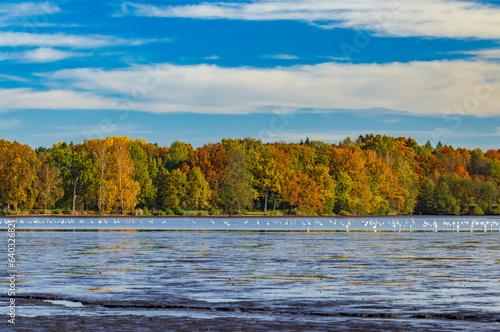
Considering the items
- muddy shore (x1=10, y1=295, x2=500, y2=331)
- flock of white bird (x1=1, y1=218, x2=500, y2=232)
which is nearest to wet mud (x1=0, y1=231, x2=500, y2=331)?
muddy shore (x1=10, y1=295, x2=500, y2=331)

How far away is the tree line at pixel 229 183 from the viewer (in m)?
140

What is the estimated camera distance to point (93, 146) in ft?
479

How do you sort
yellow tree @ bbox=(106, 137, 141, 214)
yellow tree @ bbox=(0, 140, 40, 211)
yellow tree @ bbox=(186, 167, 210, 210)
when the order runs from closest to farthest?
yellow tree @ bbox=(0, 140, 40, 211) < yellow tree @ bbox=(106, 137, 141, 214) < yellow tree @ bbox=(186, 167, 210, 210)

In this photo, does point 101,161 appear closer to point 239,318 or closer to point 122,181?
point 122,181

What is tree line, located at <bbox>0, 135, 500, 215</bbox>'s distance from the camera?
140m

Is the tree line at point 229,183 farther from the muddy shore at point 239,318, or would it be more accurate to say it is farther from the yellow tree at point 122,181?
the muddy shore at point 239,318

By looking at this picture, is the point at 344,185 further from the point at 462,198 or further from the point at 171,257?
the point at 171,257

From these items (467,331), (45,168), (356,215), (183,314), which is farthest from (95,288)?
(356,215)

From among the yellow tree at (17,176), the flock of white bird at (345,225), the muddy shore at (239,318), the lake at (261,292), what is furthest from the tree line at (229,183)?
the muddy shore at (239,318)

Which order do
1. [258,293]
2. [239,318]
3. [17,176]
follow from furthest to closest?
[17,176] → [258,293] → [239,318]

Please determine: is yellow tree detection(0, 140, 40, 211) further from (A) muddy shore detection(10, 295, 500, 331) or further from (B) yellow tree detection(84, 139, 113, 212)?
(A) muddy shore detection(10, 295, 500, 331)

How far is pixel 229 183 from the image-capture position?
477 ft

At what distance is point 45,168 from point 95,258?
11386 centimetres

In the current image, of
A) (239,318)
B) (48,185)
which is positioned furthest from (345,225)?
(239,318)
